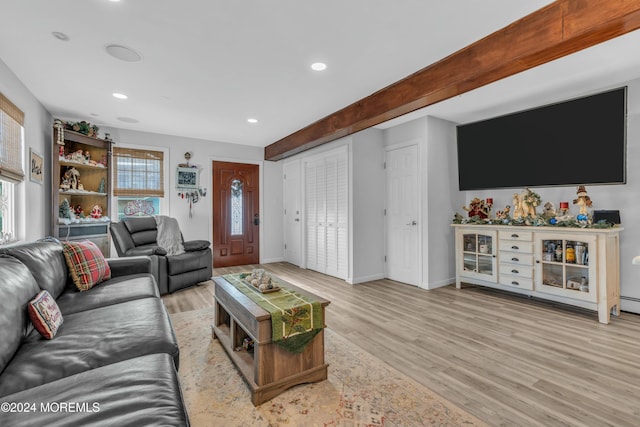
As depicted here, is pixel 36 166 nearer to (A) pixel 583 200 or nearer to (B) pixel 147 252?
(B) pixel 147 252

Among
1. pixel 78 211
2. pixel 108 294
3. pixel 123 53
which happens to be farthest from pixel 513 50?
pixel 78 211

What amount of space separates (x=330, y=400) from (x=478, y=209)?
10.9ft

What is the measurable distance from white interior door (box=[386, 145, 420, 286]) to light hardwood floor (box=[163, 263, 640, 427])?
1.69ft

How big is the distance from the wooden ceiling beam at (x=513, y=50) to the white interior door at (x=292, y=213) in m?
2.56

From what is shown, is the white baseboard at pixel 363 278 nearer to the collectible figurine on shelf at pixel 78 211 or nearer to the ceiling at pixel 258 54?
the ceiling at pixel 258 54

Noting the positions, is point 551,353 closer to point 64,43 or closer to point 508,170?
point 508,170

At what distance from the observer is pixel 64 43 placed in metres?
2.27

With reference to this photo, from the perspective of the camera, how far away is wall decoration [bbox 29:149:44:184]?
10.2 ft

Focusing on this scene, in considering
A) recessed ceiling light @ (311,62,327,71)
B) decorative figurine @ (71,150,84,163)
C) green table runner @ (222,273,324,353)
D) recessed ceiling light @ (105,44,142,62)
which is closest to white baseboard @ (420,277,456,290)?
green table runner @ (222,273,324,353)

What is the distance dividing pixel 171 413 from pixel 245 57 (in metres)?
2.48

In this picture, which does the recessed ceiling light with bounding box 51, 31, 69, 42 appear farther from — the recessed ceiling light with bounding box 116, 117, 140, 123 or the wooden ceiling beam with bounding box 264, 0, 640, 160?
the wooden ceiling beam with bounding box 264, 0, 640, 160

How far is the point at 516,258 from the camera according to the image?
343 cm

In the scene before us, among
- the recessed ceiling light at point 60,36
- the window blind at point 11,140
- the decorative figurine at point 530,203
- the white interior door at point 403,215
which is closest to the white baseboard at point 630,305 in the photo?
the decorative figurine at point 530,203

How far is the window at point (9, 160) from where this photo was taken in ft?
8.09
